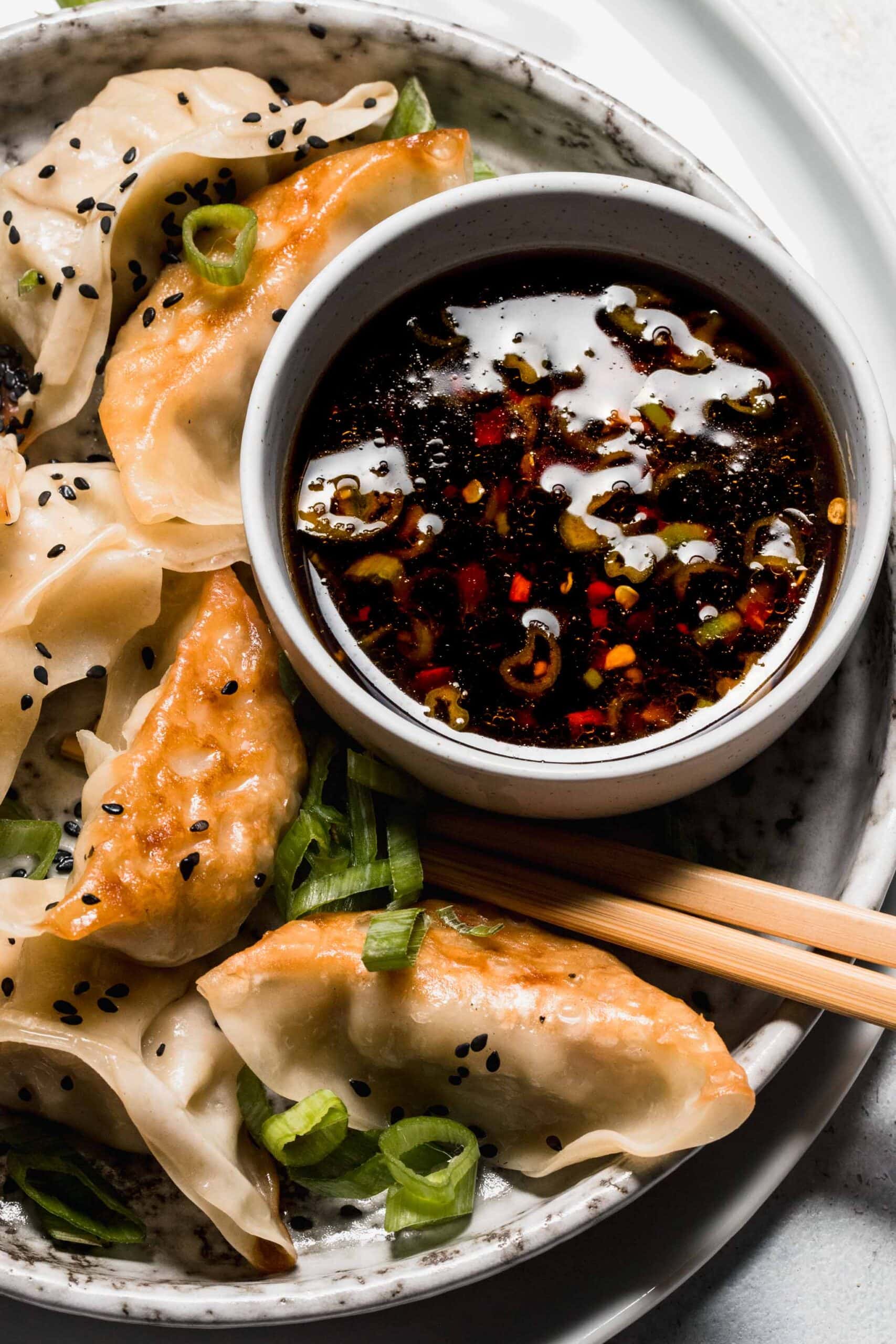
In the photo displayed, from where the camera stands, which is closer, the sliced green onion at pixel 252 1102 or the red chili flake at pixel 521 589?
the red chili flake at pixel 521 589

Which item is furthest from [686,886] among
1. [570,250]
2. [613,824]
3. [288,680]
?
[570,250]

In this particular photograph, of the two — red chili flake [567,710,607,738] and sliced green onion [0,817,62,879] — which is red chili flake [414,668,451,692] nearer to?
red chili flake [567,710,607,738]

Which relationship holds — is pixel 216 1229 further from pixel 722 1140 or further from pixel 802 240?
pixel 802 240

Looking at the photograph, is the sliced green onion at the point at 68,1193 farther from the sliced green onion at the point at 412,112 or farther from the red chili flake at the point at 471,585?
the sliced green onion at the point at 412,112

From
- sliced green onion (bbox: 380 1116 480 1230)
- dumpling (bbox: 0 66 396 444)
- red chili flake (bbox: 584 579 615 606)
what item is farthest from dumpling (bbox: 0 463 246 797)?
sliced green onion (bbox: 380 1116 480 1230)

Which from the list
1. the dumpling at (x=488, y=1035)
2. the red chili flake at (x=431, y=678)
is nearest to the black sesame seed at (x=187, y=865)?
the dumpling at (x=488, y=1035)

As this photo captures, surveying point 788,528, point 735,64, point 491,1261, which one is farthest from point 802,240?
point 491,1261
